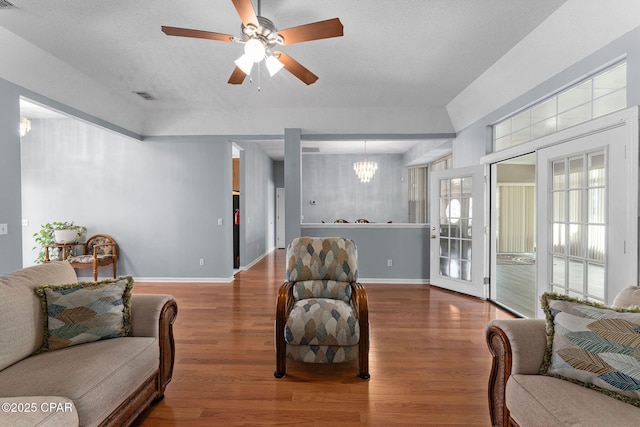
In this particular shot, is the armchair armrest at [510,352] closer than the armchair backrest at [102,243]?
Yes

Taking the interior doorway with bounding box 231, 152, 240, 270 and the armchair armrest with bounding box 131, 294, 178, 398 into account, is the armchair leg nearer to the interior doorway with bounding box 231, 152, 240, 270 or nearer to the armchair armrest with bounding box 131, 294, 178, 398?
the armchair armrest with bounding box 131, 294, 178, 398

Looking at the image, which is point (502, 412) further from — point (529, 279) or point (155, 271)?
point (155, 271)

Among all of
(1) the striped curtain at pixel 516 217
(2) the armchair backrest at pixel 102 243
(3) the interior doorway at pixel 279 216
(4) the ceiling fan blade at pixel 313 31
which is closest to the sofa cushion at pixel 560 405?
(4) the ceiling fan blade at pixel 313 31

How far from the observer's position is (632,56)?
7.03 ft

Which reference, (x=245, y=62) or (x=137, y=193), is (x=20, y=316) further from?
(x=137, y=193)

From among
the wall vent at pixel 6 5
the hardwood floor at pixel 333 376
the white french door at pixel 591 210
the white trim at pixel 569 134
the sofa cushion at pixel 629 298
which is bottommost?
the hardwood floor at pixel 333 376

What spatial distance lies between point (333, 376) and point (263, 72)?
3.32 m

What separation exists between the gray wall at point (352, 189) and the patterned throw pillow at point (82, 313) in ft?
23.6

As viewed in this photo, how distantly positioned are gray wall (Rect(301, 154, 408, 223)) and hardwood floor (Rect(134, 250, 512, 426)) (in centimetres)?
515

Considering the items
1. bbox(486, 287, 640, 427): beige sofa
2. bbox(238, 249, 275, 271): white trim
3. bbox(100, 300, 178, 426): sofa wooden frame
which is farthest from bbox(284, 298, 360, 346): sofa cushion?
bbox(238, 249, 275, 271): white trim

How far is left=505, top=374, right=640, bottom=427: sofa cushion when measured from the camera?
1.17m

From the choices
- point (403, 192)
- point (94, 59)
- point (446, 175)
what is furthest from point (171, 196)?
point (403, 192)

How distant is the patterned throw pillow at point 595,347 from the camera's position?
1278mm

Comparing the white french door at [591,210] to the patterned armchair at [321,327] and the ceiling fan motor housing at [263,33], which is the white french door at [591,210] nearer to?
the patterned armchair at [321,327]
